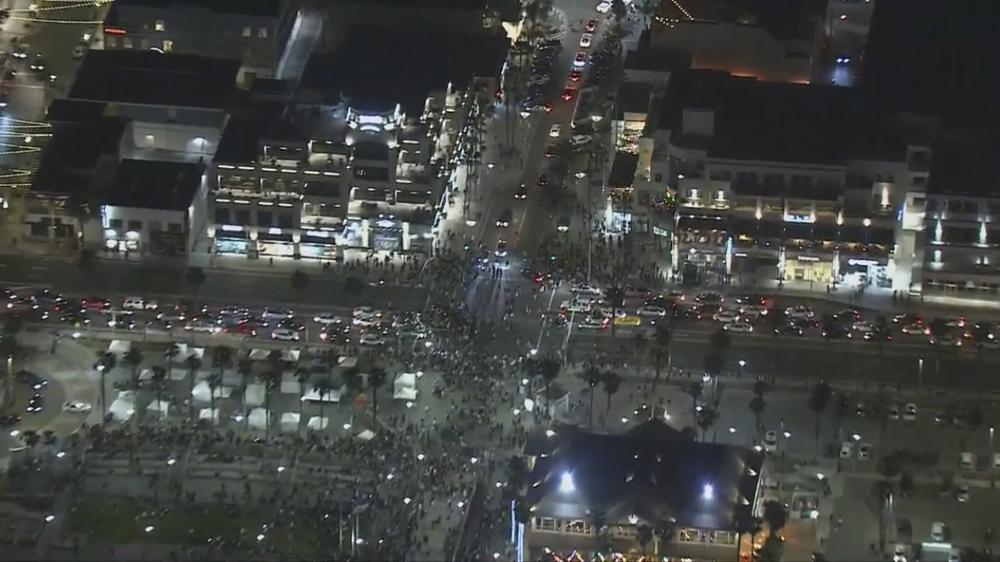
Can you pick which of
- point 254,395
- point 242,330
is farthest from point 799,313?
point 254,395

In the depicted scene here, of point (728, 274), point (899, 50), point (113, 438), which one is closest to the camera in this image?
point (113, 438)

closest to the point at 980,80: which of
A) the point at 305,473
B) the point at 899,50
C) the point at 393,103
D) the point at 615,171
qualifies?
the point at 899,50

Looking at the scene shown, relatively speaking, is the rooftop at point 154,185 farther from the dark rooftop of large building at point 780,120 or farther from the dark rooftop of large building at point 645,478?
the dark rooftop of large building at point 645,478

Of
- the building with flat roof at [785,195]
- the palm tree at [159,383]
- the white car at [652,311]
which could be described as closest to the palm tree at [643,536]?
the white car at [652,311]

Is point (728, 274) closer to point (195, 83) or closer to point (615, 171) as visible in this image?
point (615, 171)

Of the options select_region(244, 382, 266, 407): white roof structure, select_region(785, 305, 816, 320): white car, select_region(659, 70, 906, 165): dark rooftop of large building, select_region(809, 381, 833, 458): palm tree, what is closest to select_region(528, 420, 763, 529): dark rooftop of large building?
select_region(809, 381, 833, 458): palm tree
